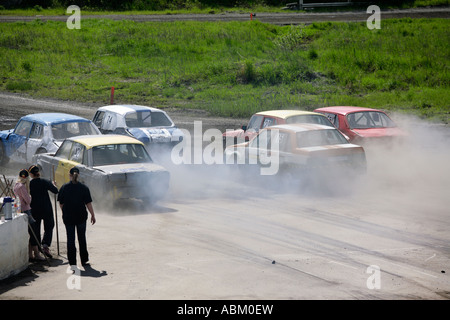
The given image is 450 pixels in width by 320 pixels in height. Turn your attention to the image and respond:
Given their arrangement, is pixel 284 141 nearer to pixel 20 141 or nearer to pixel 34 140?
pixel 34 140

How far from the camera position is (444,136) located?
70.4 ft

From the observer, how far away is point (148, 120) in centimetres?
1792

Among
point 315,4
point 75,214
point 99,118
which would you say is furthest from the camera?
point 315,4

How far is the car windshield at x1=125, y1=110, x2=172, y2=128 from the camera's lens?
58.1 ft

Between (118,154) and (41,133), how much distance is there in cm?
367

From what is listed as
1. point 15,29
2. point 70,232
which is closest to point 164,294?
point 70,232

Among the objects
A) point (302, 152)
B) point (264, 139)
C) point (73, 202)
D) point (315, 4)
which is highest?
point (315, 4)

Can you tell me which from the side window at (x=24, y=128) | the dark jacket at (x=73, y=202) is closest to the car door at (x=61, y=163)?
the side window at (x=24, y=128)

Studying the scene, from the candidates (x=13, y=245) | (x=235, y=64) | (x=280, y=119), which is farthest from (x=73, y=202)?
(x=235, y=64)

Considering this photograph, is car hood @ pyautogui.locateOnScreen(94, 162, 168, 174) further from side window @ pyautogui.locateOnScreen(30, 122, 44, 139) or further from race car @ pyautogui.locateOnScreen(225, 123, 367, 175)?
side window @ pyautogui.locateOnScreen(30, 122, 44, 139)

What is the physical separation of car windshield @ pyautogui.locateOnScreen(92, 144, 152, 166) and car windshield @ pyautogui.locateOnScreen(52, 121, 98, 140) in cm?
305

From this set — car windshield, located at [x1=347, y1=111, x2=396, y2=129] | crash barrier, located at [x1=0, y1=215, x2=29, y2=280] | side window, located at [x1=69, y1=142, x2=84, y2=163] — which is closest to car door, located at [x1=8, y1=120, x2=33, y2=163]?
side window, located at [x1=69, y1=142, x2=84, y2=163]

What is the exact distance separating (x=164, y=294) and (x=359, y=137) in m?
9.82
